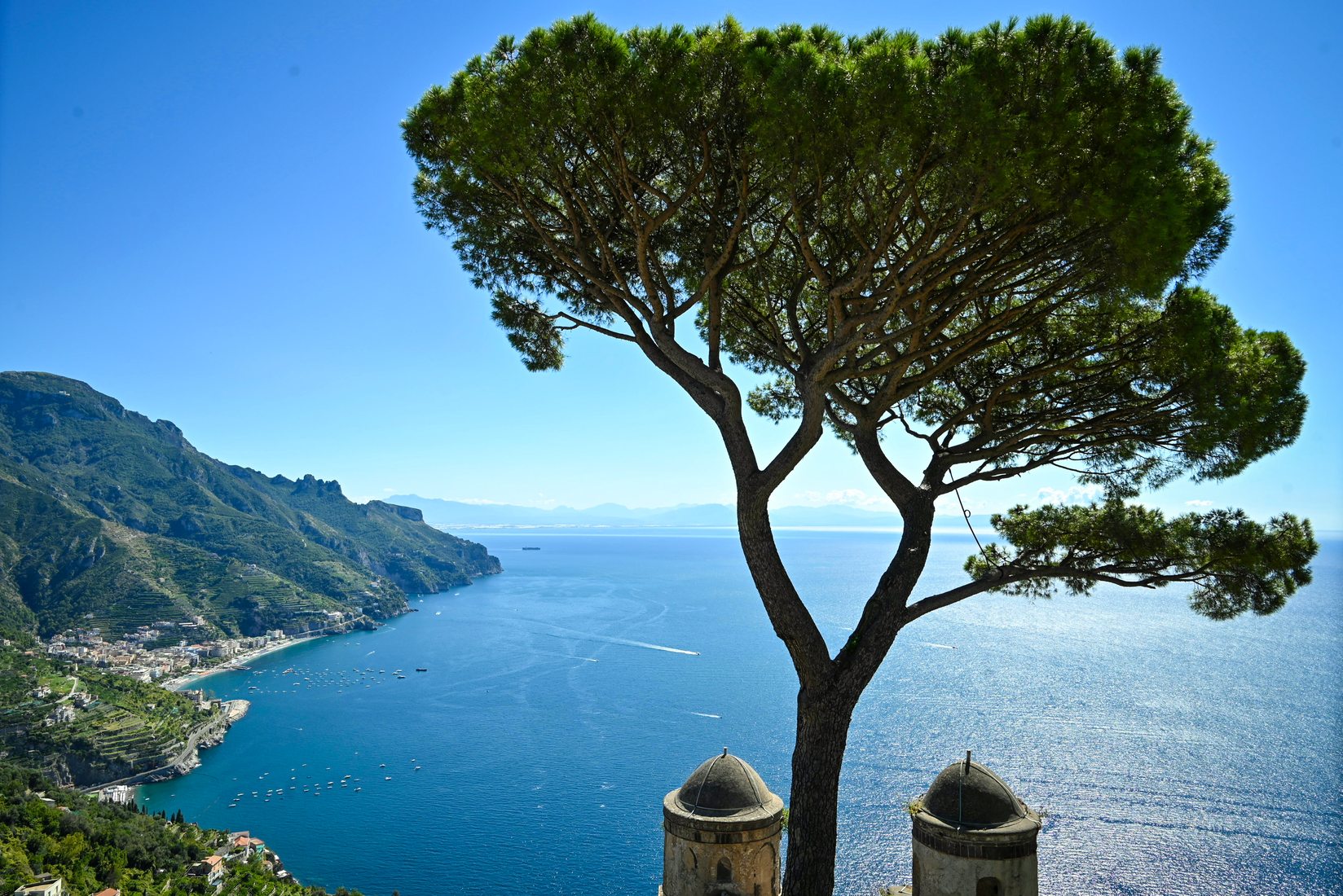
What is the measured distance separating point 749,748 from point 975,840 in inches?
1217

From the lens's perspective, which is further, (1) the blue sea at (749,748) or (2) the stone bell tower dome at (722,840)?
(1) the blue sea at (749,748)

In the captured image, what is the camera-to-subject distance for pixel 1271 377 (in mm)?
4301

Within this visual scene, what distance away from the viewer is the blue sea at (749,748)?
2411 centimetres

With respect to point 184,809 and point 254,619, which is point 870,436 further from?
point 254,619

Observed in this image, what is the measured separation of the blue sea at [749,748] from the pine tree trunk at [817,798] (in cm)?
2104

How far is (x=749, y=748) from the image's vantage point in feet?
108

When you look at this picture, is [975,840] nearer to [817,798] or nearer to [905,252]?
[817,798]

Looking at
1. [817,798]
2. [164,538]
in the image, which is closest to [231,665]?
[164,538]

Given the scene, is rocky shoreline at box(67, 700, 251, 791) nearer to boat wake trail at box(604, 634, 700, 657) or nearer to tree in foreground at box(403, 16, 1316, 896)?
boat wake trail at box(604, 634, 700, 657)

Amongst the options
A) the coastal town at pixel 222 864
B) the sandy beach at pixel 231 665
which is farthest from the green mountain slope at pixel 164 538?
the coastal town at pixel 222 864

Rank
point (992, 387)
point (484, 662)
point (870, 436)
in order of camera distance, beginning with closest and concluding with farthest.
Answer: point (870, 436)
point (992, 387)
point (484, 662)

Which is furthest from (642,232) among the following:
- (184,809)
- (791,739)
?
(184,809)

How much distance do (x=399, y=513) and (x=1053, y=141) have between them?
14006cm

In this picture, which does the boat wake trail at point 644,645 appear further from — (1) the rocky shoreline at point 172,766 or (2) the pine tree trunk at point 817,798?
(2) the pine tree trunk at point 817,798
